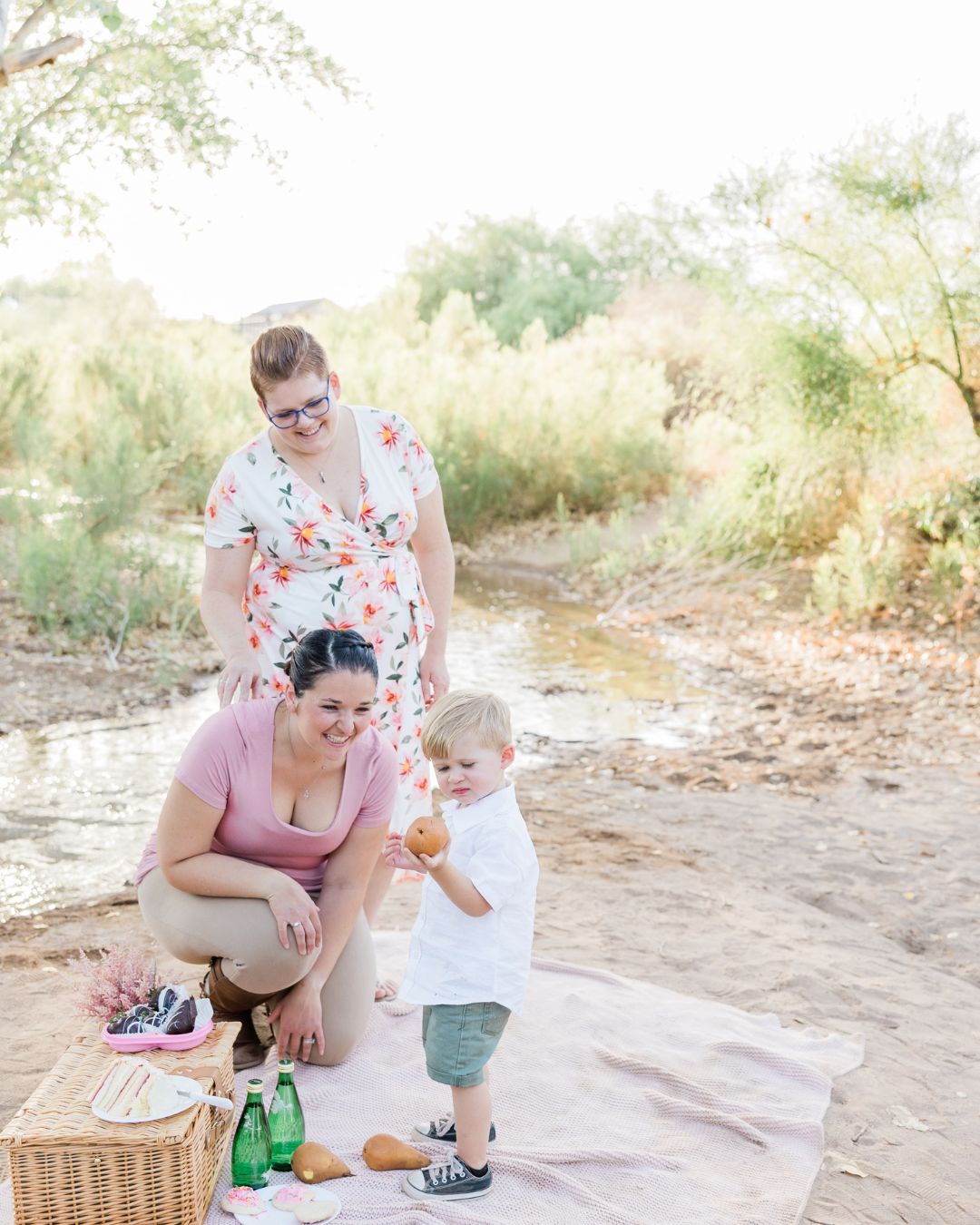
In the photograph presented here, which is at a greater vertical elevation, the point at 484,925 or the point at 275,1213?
the point at 484,925

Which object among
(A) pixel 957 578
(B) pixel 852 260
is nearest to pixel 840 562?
(A) pixel 957 578

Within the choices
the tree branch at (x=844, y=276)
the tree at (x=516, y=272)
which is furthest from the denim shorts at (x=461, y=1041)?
the tree at (x=516, y=272)

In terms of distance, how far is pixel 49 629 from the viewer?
856 centimetres

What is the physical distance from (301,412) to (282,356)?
161 millimetres

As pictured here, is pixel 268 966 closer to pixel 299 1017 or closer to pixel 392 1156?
pixel 299 1017

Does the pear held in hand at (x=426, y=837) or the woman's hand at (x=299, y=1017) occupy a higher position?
the pear held in hand at (x=426, y=837)

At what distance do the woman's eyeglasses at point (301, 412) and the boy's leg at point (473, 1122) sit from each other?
161 cm

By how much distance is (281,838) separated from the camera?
2941 millimetres

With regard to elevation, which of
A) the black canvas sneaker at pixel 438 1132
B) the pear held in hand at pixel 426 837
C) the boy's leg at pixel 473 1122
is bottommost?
the black canvas sneaker at pixel 438 1132

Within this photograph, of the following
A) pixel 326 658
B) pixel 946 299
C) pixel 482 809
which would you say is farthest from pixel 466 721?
pixel 946 299

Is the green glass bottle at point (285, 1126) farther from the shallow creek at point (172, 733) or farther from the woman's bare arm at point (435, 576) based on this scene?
the shallow creek at point (172, 733)

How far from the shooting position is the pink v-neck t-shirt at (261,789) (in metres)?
2.82

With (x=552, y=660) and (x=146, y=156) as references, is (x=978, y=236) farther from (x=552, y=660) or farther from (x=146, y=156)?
(x=146, y=156)

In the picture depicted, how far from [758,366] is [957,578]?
2.60 m
